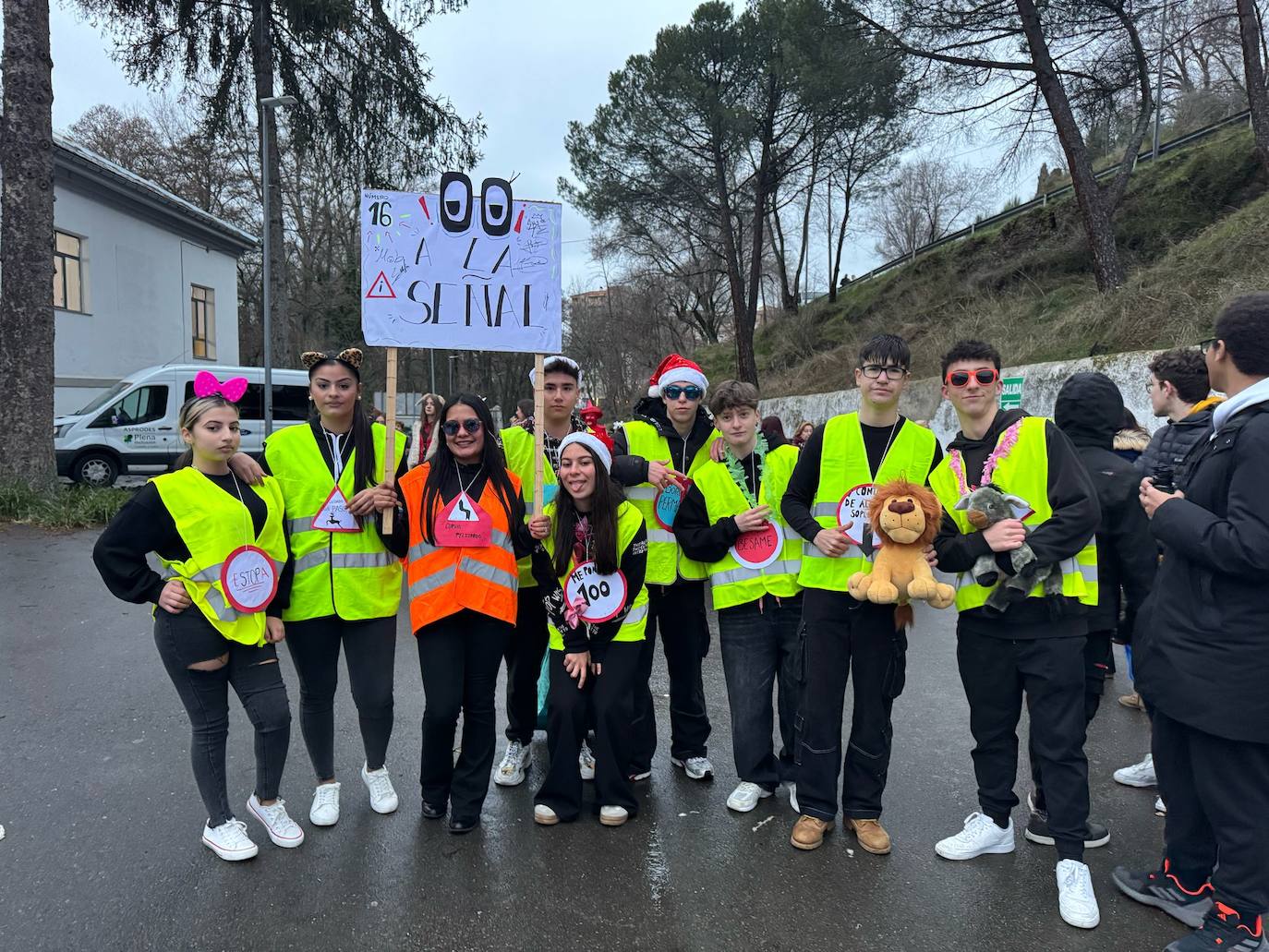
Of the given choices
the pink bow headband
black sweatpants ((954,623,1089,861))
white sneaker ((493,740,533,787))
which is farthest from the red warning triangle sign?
black sweatpants ((954,623,1089,861))

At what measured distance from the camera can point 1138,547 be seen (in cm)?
395

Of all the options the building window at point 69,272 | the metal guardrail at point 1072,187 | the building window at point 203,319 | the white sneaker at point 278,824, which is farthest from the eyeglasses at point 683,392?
the building window at point 203,319

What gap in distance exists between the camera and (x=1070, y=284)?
57.8 feet

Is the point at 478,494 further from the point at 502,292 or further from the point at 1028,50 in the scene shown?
the point at 1028,50

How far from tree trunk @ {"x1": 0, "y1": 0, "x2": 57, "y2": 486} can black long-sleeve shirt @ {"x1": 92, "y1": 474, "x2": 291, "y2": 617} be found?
10.3 metres

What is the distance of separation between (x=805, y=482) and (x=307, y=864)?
2.58 m

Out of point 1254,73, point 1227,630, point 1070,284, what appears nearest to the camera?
point 1227,630

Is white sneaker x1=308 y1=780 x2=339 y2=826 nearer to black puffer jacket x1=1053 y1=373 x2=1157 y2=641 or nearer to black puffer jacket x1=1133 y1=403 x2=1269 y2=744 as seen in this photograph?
black puffer jacket x1=1133 y1=403 x2=1269 y2=744

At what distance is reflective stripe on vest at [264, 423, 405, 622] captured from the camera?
3420mm

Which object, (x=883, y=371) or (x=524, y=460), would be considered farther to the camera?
(x=524, y=460)

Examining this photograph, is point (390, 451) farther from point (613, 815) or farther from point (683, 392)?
point (613, 815)

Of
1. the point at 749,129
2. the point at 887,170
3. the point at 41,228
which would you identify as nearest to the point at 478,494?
the point at 41,228

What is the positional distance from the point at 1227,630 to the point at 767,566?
1697 millimetres

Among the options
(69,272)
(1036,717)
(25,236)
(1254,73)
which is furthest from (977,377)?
(69,272)
